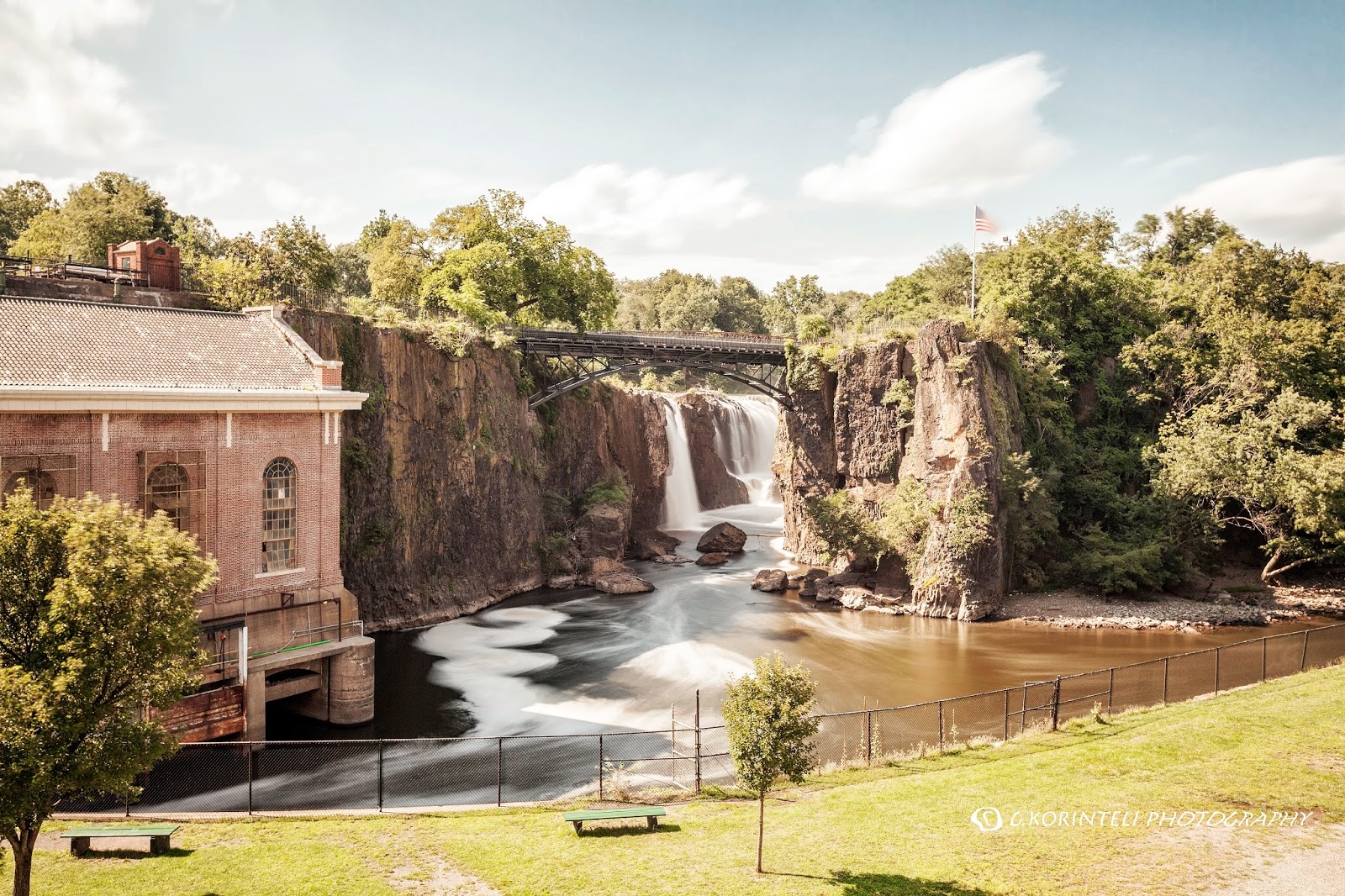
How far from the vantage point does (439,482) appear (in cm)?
3666

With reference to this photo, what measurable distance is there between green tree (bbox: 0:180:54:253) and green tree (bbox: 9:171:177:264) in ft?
24.1

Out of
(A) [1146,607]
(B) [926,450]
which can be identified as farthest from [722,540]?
(A) [1146,607]

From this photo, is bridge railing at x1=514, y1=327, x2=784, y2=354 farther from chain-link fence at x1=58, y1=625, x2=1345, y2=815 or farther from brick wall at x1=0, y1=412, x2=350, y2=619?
chain-link fence at x1=58, y1=625, x2=1345, y2=815

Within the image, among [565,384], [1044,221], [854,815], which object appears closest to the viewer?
[854,815]

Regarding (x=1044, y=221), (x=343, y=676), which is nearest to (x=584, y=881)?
(x=343, y=676)

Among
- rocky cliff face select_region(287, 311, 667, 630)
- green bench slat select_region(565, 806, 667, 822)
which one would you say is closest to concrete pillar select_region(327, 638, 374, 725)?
rocky cliff face select_region(287, 311, 667, 630)

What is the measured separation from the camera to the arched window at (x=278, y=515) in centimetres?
2375

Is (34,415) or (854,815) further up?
(34,415)

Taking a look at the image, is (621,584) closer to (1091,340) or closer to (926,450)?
(926,450)

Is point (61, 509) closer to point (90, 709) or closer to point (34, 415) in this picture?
point (90, 709)

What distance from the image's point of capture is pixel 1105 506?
137 ft

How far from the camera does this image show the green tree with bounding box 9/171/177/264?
4178 cm

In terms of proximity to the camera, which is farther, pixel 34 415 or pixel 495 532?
pixel 495 532

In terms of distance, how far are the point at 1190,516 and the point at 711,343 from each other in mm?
27759
